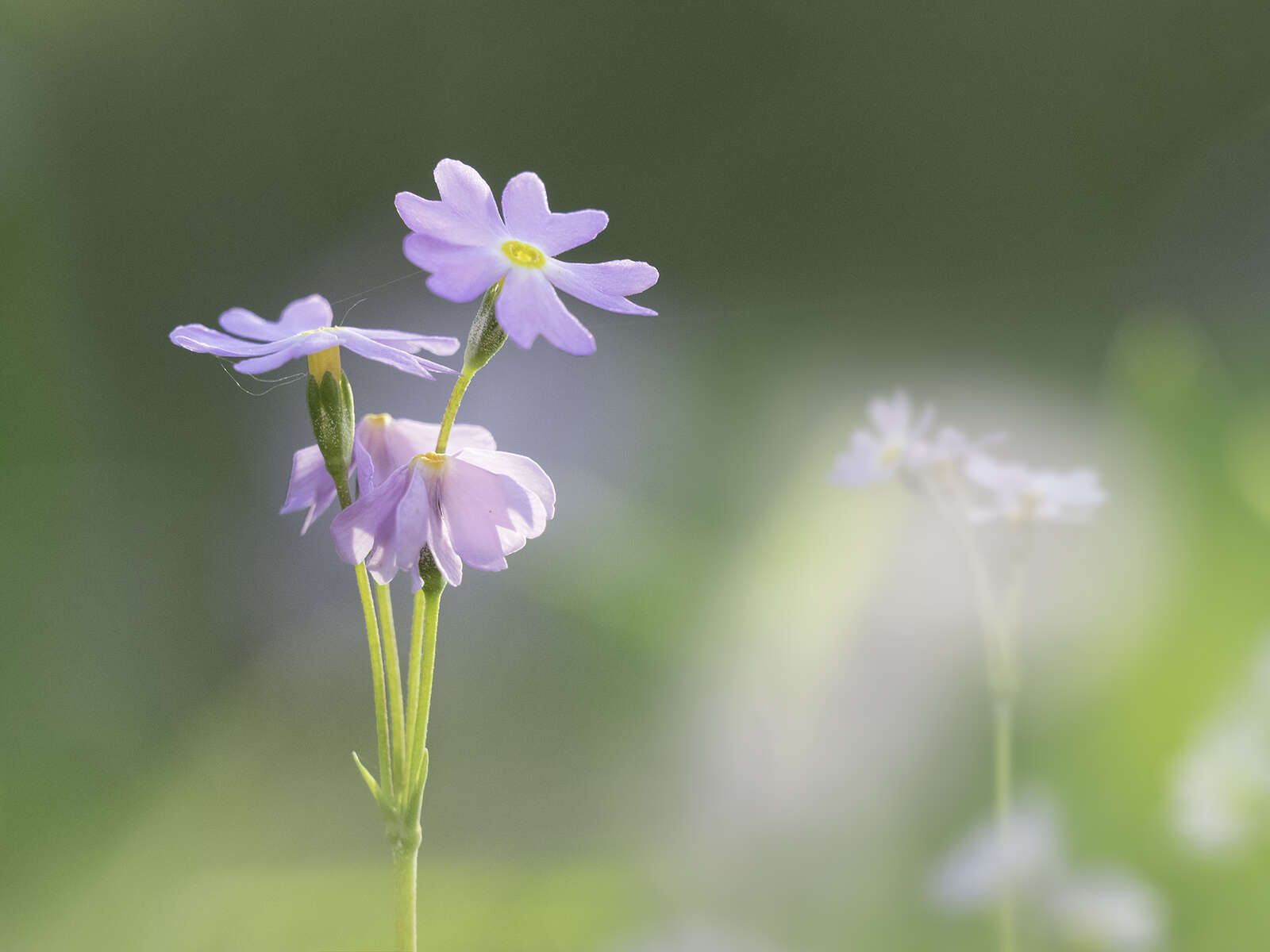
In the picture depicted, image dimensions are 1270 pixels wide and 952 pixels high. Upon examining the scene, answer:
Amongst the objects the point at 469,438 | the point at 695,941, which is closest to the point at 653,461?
the point at 695,941

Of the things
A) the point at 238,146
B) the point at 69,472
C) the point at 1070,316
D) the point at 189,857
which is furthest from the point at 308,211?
the point at 1070,316

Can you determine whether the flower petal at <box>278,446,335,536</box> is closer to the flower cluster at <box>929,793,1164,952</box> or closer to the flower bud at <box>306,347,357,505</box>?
the flower bud at <box>306,347,357,505</box>

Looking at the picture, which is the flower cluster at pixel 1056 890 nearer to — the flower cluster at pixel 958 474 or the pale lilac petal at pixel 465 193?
the flower cluster at pixel 958 474

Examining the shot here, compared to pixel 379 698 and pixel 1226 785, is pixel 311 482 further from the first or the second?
pixel 1226 785

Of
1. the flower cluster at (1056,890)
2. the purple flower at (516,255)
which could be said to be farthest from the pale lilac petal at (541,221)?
the flower cluster at (1056,890)

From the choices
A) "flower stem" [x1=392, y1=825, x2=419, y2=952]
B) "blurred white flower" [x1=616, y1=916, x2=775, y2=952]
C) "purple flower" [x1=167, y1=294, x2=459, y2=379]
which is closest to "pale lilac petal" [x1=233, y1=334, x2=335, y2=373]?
"purple flower" [x1=167, y1=294, x2=459, y2=379]

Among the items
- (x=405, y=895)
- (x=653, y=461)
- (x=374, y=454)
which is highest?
(x=653, y=461)

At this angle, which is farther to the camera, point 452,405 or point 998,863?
point 998,863
